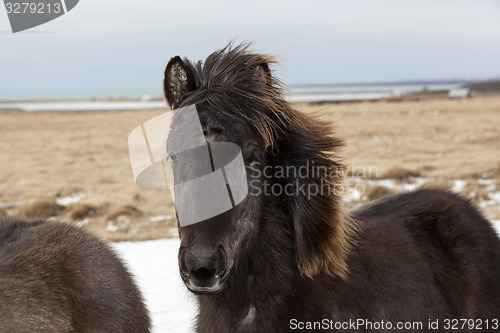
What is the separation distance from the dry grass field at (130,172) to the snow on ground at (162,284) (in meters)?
0.97

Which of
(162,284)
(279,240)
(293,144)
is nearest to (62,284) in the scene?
(279,240)

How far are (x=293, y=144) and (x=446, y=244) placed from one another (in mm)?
1675

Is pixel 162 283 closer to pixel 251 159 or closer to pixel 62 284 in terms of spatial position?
pixel 62 284

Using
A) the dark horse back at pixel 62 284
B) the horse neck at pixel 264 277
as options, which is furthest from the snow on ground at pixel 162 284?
the horse neck at pixel 264 277

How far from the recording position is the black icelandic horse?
2.56 m

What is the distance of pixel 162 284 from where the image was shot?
624 cm

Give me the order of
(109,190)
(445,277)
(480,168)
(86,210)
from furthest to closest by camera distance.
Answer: (480,168) → (109,190) → (86,210) → (445,277)

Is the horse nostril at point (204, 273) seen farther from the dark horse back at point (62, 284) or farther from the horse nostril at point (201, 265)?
the dark horse back at point (62, 284)

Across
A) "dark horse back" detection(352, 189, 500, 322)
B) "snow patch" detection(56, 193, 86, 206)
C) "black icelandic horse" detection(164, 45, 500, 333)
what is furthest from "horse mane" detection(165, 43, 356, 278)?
"snow patch" detection(56, 193, 86, 206)

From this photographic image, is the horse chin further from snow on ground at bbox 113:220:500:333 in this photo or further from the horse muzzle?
snow on ground at bbox 113:220:500:333

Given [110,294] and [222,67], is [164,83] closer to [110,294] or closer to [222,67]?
[222,67]

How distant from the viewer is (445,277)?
135 inches

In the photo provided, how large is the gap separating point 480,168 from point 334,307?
19435 millimetres

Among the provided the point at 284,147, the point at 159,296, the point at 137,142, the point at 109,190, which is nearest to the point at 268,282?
the point at 284,147
